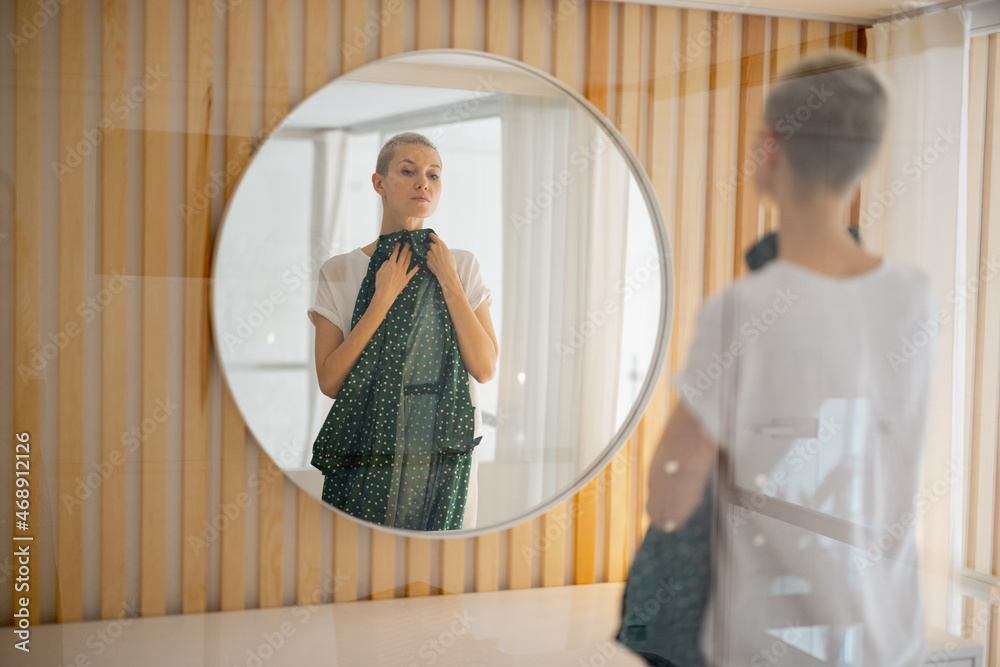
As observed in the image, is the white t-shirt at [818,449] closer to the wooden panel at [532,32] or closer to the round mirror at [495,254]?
the round mirror at [495,254]

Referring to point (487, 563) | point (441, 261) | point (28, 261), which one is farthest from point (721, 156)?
point (28, 261)

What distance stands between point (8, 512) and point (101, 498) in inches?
4.3

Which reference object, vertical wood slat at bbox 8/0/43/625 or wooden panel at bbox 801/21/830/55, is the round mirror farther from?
wooden panel at bbox 801/21/830/55

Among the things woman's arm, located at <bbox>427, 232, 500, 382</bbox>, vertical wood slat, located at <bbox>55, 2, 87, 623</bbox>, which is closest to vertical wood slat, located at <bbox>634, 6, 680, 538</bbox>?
woman's arm, located at <bbox>427, 232, 500, 382</bbox>

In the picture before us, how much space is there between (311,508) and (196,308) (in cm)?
28

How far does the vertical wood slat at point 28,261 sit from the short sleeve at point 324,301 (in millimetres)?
311

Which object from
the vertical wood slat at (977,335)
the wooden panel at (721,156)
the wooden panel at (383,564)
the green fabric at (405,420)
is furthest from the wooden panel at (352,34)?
the vertical wood slat at (977,335)

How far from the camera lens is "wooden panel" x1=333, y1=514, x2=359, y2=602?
915mm

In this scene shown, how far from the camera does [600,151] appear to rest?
0.97m

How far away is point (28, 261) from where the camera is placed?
0.84m

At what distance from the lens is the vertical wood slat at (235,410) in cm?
86

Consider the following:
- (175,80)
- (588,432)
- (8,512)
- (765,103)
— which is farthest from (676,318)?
(8,512)

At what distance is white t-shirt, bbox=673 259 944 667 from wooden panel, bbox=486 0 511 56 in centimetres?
46

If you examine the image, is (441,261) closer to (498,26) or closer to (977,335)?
(498,26)
